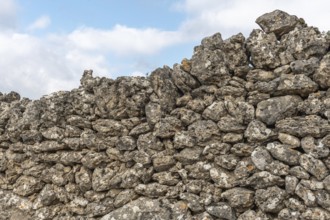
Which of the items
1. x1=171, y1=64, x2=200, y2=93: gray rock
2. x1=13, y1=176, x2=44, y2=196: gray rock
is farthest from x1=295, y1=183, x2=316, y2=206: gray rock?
x1=13, y1=176, x2=44, y2=196: gray rock

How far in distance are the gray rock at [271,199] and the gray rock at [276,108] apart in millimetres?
1134

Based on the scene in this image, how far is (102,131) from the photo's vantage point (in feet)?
24.9

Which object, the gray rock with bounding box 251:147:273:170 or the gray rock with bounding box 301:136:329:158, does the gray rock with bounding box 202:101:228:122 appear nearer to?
the gray rock with bounding box 251:147:273:170

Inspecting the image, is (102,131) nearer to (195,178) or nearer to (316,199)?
(195,178)

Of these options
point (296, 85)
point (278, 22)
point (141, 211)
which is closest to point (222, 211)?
point (141, 211)

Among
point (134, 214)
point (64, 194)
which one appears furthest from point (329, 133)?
point (64, 194)

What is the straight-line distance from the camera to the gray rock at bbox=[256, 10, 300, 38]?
661 cm

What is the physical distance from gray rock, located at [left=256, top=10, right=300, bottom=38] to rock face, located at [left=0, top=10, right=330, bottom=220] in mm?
18

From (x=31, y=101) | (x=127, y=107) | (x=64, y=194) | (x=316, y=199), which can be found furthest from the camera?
(x=31, y=101)

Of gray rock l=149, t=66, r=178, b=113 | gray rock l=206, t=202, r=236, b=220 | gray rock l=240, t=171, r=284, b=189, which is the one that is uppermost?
gray rock l=149, t=66, r=178, b=113

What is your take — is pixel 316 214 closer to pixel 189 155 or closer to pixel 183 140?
pixel 189 155

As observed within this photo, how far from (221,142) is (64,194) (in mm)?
3682

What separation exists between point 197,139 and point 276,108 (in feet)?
4.96

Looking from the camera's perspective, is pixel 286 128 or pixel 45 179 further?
pixel 45 179
